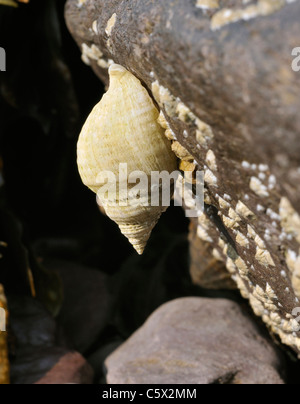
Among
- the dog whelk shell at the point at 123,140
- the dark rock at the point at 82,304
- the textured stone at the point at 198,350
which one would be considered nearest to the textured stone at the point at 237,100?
the dog whelk shell at the point at 123,140

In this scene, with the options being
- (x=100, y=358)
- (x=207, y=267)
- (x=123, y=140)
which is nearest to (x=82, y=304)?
(x=100, y=358)

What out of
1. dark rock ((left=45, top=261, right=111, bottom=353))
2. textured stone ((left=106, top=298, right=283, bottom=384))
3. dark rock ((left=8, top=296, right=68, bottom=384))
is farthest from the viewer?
dark rock ((left=45, top=261, right=111, bottom=353))

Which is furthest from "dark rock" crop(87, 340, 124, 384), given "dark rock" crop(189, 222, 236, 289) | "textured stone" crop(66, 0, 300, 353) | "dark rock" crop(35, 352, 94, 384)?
"textured stone" crop(66, 0, 300, 353)

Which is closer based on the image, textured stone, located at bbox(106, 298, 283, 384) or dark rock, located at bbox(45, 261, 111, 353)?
textured stone, located at bbox(106, 298, 283, 384)

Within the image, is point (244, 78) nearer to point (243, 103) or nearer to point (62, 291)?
point (243, 103)

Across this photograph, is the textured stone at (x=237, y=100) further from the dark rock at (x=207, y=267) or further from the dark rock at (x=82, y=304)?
the dark rock at (x=82, y=304)

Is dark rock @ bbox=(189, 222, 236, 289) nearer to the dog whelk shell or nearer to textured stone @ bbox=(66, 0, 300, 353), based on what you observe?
textured stone @ bbox=(66, 0, 300, 353)
